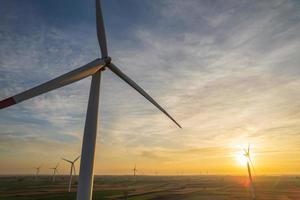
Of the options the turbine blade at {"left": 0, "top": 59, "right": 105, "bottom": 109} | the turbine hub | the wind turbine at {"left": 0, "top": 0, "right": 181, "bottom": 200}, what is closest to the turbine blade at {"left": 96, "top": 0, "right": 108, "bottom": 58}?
the wind turbine at {"left": 0, "top": 0, "right": 181, "bottom": 200}

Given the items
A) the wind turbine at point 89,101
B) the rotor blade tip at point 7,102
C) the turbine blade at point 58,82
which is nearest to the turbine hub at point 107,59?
the wind turbine at point 89,101

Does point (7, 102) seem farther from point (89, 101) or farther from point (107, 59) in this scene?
point (107, 59)

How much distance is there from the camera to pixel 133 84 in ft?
80.2

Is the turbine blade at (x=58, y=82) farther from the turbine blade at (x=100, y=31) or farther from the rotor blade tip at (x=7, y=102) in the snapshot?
the turbine blade at (x=100, y=31)

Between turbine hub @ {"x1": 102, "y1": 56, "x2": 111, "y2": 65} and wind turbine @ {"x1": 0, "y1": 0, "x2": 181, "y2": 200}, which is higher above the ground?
turbine hub @ {"x1": 102, "y1": 56, "x2": 111, "y2": 65}

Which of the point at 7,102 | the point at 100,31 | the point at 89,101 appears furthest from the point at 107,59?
the point at 7,102

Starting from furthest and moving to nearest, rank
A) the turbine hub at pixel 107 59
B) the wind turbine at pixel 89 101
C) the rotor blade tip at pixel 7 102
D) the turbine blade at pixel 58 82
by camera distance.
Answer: the turbine hub at pixel 107 59 → the wind turbine at pixel 89 101 → the turbine blade at pixel 58 82 → the rotor blade tip at pixel 7 102

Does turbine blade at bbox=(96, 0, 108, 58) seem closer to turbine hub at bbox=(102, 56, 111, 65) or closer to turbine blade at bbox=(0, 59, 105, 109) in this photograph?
turbine hub at bbox=(102, 56, 111, 65)

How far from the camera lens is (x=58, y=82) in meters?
17.4

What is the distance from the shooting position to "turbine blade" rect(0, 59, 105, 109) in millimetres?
13556

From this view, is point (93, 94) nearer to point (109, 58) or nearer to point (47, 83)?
point (47, 83)

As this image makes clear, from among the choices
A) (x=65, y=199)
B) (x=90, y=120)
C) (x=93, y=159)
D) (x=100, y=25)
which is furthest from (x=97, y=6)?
(x=65, y=199)

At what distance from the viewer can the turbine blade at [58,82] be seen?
13.6m

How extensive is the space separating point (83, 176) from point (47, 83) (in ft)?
23.0
